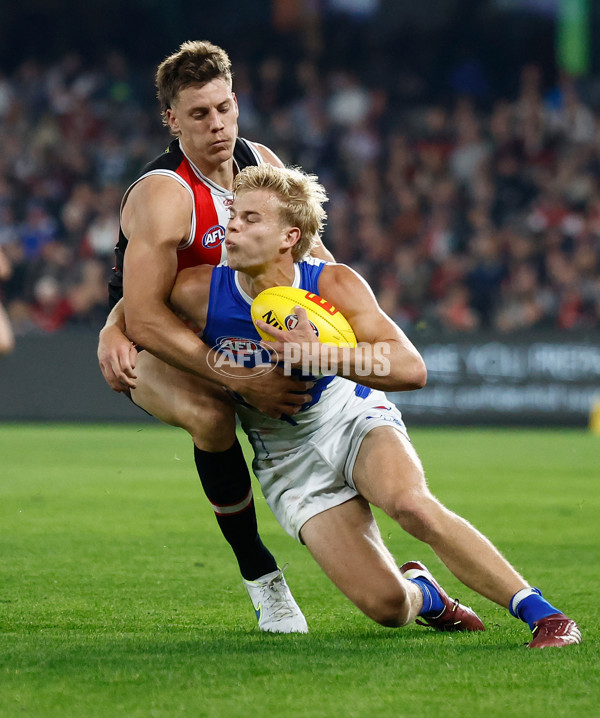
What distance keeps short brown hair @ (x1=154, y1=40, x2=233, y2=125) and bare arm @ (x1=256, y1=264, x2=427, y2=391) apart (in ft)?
4.11

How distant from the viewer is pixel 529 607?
3990 millimetres

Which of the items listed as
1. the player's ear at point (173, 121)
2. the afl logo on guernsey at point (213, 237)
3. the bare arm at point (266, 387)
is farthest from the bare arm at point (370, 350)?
the player's ear at point (173, 121)

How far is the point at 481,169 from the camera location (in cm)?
1731

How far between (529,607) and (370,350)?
1051mm

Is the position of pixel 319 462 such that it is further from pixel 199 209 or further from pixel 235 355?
pixel 199 209

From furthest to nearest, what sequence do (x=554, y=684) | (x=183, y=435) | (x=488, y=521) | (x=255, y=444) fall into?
1. (x=183, y=435)
2. (x=488, y=521)
3. (x=255, y=444)
4. (x=554, y=684)

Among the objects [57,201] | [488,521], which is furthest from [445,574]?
[57,201]

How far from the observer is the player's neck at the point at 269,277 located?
443 centimetres

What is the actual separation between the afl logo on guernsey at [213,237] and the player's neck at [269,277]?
388 mm

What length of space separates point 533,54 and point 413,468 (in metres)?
16.7

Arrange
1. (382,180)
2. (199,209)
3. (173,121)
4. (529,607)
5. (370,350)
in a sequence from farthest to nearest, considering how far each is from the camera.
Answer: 1. (382,180)
2. (173,121)
3. (199,209)
4. (370,350)
5. (529,607)

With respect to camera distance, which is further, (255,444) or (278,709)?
(255,444)

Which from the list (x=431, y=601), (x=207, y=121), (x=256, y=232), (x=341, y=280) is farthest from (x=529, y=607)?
(x=207, y=121)

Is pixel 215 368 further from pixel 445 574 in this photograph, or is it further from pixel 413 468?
pixel 445 574
